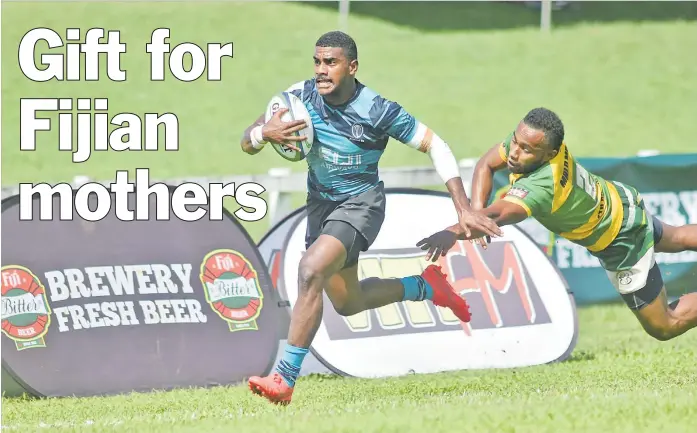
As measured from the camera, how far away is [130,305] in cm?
1017

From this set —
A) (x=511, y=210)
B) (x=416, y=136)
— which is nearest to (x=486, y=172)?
(x=416, y=136)

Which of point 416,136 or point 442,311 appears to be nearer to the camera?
point 416,136

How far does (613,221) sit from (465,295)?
8.83 ft

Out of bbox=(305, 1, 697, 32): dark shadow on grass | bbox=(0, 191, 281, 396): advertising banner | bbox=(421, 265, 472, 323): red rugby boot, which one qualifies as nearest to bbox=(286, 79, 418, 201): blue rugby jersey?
bbox=(421, 265, 472, 323): red rugby boot

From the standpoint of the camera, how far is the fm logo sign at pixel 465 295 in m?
10.7

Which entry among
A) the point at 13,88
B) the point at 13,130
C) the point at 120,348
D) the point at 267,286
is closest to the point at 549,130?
the point at 267,286

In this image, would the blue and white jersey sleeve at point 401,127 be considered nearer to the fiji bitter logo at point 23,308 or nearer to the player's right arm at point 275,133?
the player's right arm at point 275,133

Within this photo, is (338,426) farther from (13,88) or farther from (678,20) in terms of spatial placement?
(678,20)

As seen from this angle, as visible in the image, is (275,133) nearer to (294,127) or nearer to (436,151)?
(294,127)

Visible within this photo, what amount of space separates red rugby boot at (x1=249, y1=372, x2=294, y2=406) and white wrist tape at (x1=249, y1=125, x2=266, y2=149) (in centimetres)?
159

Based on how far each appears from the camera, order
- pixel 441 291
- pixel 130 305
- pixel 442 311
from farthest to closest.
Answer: pixel 442 311
pixel 130 305
pixel 441 291

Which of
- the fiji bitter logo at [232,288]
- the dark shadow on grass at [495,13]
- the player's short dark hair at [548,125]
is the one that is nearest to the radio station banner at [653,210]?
the fiji bitter logo at [232,288]

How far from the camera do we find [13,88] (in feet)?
79.7

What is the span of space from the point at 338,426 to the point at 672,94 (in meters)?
21.8
